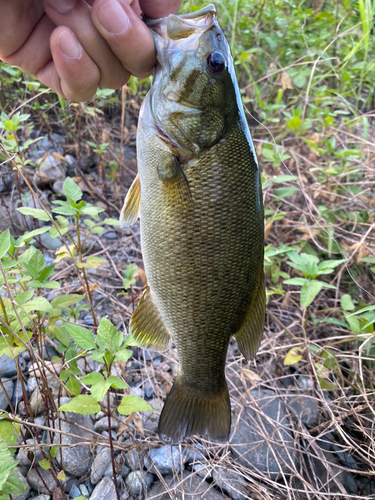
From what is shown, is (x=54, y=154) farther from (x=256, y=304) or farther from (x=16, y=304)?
(x=256, y=304)

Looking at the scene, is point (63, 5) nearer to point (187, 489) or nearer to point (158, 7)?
point (158, 7)

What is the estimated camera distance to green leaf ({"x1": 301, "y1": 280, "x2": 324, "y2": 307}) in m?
1.76

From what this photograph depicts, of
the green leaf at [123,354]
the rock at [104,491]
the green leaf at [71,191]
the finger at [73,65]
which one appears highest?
the finger at [73,65]

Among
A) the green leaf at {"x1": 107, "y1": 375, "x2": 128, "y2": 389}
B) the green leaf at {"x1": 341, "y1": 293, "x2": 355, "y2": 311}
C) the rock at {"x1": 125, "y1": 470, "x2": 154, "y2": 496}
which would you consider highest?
the green leaf at {"x1": 107, "y1": 375, "x2": 128, "y2": 389}

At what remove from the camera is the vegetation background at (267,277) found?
1.46m

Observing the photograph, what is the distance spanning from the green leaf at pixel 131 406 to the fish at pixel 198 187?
0.27 meters

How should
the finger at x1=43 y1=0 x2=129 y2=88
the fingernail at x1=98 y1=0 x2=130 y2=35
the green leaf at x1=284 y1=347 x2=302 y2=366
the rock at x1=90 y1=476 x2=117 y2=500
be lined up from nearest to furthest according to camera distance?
the fingernail at x1=98 y1=0 x2=130 y2=35 → the finger at x1=43 y1=0 x2=129 y2=88 → the rock at x1=90 y1=476 x2=117 y2=500 → the green leaf at x1=284 y1=347 x2=302 y2=366

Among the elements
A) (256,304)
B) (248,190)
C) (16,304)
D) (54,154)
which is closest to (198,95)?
(248,190)

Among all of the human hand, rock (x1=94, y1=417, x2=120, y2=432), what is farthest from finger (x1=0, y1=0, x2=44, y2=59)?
rock (x1=94, y1=417, x2=120, y2=432)

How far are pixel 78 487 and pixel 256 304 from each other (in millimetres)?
1236

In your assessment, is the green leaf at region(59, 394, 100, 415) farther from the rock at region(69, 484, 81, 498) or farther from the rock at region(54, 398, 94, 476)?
the rock at region(69, 484, 81, 498)

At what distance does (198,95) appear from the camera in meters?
1.17

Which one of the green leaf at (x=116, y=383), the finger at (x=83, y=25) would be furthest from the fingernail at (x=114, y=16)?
the green leaf at (x=116, y=383)

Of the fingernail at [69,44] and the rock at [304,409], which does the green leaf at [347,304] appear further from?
the fingernail at [69,44]
